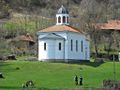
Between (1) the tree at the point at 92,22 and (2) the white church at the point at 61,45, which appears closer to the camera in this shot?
(2) the white church at the point at 61,45

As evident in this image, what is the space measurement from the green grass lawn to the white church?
7866 millimetres

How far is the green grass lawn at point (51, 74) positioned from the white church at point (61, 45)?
787cm

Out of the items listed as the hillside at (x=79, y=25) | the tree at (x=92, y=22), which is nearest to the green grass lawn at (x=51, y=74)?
the hillside at (x=79, y=25)

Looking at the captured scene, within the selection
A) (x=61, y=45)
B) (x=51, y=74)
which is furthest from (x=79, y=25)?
(x=51, y=74)

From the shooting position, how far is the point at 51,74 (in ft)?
255

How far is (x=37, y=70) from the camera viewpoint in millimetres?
82125

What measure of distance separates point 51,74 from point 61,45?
77.5 ft

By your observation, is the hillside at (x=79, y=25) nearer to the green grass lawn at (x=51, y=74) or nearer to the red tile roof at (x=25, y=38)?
the red tile roof at (x=25, y=38)

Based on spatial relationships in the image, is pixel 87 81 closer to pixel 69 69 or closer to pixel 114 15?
pixel 69 69

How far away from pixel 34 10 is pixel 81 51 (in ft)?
293

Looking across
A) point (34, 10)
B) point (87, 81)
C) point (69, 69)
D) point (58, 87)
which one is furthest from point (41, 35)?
point (34, 10)

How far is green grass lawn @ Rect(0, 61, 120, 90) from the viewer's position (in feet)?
211

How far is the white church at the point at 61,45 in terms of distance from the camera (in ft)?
326

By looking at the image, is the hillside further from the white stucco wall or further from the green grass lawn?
the green grass lawn
